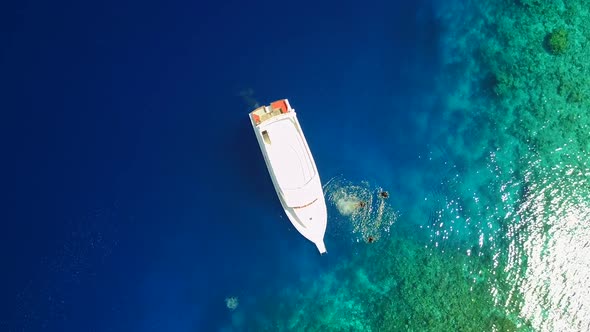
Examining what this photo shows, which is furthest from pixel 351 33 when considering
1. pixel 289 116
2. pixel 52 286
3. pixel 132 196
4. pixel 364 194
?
pixel 52 286

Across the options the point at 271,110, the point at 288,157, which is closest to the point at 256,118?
the point at 271,110

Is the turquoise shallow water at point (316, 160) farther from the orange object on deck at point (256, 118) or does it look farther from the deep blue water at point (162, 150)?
the orange object on deck at point (256, 118)

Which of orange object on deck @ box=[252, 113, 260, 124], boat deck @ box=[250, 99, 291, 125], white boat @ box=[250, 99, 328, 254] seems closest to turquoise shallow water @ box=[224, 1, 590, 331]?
white boat @ box=[250, 99, 328, 254]

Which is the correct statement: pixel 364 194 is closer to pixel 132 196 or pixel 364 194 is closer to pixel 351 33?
pixel 351 33

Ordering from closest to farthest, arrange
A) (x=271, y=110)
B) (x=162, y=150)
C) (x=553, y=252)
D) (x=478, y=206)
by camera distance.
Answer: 1. (x=271, y=110)
2. (x=162, y=150)
3. (x=553, y=252)
4. (x=478, y=206)

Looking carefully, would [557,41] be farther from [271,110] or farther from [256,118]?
[256,118]

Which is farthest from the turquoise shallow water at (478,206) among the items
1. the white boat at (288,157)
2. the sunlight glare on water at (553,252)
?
the white boat at (288,157)
